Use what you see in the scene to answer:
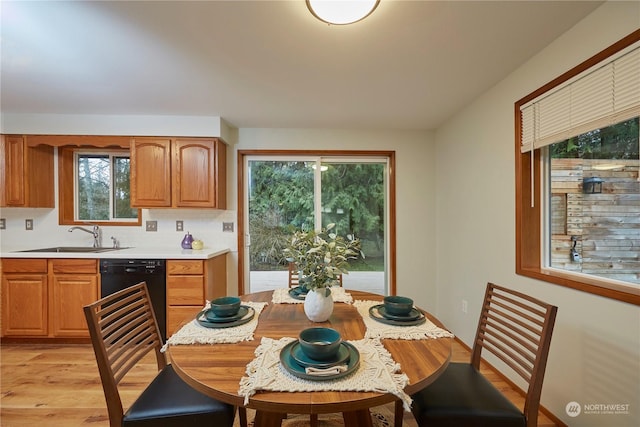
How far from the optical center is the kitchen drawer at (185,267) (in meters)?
2.58

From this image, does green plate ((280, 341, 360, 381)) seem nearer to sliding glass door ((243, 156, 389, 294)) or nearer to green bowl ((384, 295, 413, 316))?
green bowl ((384, 295, 413, 316))

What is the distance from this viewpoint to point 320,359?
35.2 inches

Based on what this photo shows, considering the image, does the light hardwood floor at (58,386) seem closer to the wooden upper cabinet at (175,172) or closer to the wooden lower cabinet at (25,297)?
the wooden lower cabinet at (25,297)

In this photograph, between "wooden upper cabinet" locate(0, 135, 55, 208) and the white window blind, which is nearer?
the white window blind

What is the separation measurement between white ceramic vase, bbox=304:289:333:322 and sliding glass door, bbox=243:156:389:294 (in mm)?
2034

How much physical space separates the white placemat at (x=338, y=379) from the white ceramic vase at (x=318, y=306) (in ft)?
1.05

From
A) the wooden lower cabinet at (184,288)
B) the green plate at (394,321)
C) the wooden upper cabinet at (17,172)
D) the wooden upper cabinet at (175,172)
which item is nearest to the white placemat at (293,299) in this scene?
the green plate at (394,321)

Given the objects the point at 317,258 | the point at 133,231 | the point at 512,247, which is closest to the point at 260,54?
the point at 317,258

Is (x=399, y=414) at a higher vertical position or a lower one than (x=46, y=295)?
lower

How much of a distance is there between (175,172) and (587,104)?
326 cm

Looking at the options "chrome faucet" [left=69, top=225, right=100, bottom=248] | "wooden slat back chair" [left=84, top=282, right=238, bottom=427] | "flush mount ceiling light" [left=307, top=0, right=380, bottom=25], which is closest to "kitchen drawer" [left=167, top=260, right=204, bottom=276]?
"chrome faucet" [left=69, top=225, right=100, bottom=248]

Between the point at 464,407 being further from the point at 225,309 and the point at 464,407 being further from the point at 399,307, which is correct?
the point at 225,309

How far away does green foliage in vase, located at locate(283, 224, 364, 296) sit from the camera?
4.10ft

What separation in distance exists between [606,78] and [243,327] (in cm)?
215
